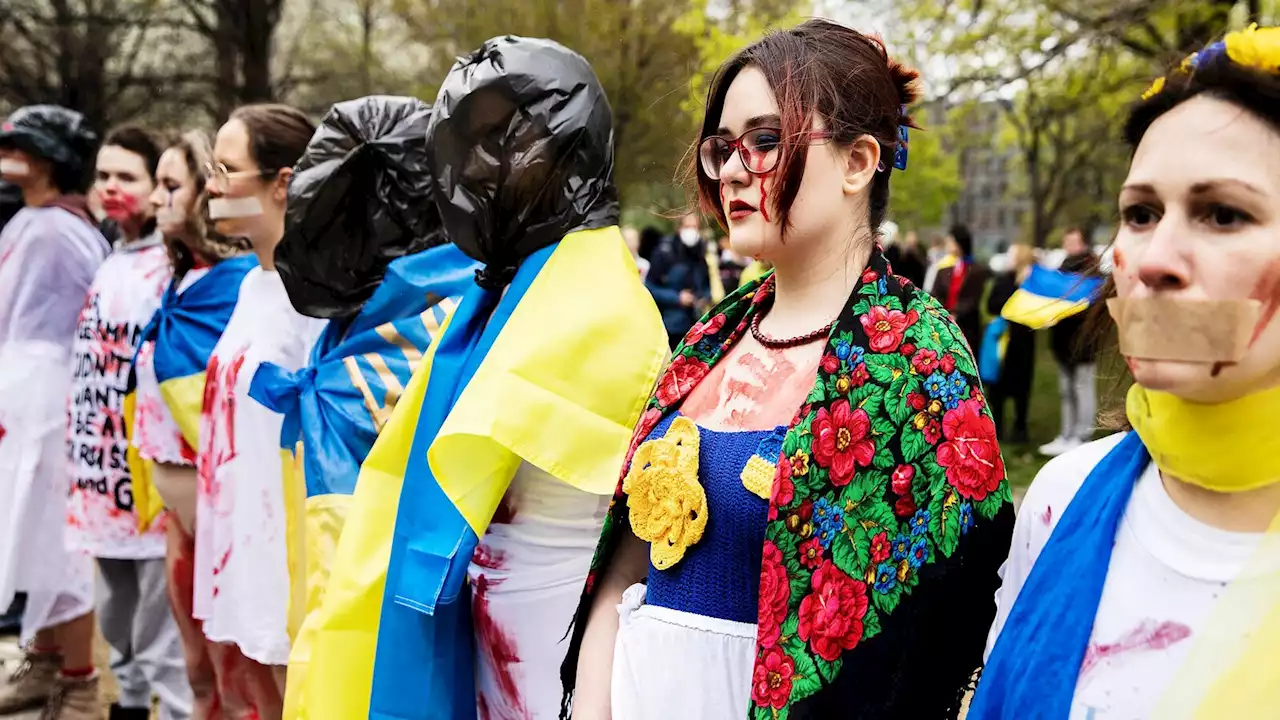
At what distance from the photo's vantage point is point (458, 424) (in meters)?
2.29

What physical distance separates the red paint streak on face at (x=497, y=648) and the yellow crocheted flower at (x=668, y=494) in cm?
70

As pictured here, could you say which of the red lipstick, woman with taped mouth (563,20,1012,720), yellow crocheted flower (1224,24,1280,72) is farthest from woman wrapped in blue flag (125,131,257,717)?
yellow crocheted flower (1224,24,1280,72)

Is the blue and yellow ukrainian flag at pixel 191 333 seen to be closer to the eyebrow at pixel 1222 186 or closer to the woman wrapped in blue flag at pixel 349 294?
the woman wrapped in blue flag at pixel 349 294

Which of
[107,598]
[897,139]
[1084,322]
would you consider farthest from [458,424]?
[107,598]

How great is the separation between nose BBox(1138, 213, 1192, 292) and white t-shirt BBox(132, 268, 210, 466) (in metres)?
3.59

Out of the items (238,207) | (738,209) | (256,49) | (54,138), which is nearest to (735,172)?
(738,209)

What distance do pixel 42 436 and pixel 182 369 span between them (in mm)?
1501

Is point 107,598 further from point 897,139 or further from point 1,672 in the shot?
point 897,139

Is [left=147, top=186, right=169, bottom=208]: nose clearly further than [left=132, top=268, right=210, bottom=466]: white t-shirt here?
Yes

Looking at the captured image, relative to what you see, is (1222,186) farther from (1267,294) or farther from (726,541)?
(726,541)

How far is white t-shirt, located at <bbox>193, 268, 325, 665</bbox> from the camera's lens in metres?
3.57

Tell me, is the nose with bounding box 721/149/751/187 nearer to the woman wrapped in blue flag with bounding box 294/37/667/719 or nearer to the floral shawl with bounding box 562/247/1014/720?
the floral shawl with bounding box 562/247/1014/720

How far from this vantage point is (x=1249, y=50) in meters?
1.26

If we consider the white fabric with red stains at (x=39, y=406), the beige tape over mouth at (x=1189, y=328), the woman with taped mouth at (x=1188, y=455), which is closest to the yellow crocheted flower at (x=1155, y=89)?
the woman with taped mouth at (x=1188, y=455)
